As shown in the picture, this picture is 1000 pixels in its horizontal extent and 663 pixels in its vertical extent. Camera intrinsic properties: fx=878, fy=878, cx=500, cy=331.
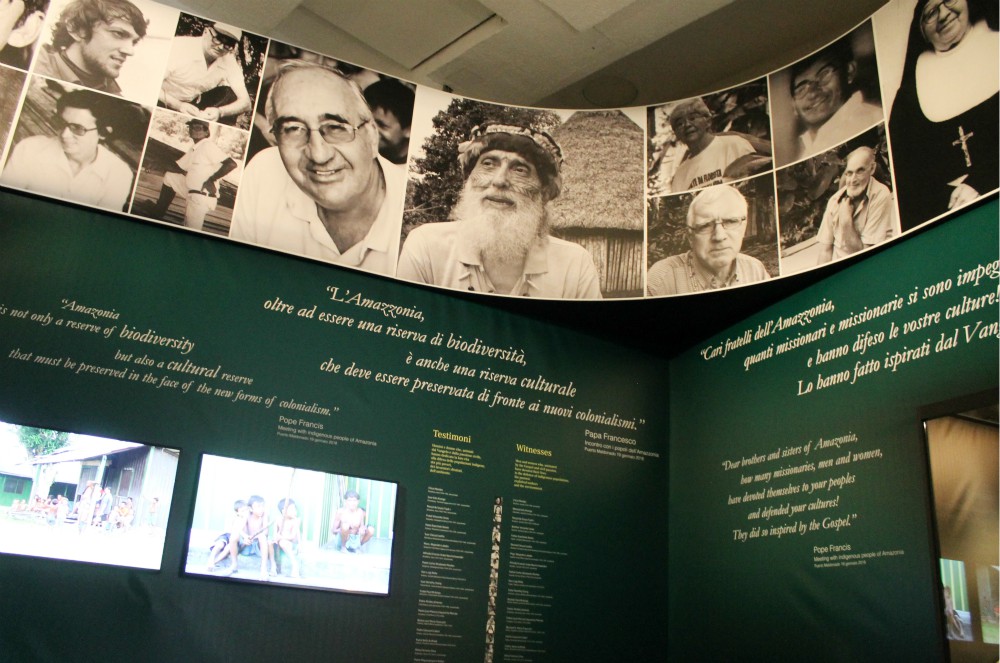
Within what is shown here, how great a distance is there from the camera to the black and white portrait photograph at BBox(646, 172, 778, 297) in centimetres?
450

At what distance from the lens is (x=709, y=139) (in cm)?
485

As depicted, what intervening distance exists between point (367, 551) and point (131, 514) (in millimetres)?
1061

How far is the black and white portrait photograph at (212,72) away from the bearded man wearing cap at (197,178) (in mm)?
116

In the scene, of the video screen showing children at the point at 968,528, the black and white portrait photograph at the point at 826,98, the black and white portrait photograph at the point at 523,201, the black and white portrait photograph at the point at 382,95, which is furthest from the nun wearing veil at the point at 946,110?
the black and white portrait photograph at the point at 382,95

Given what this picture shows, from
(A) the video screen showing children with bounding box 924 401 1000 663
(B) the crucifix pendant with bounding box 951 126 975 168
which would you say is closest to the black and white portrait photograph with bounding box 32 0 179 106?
(B) the crucifix pendant with bounding box 951 126 975 168

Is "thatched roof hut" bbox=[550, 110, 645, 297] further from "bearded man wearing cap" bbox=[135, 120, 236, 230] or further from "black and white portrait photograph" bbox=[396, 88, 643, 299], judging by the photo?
"bearded man wearing cap" bbox=[135, 120, 236, 230]

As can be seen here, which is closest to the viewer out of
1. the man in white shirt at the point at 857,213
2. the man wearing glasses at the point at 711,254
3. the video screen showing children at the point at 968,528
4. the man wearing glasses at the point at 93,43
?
the video screen showing children at the point at 968,528

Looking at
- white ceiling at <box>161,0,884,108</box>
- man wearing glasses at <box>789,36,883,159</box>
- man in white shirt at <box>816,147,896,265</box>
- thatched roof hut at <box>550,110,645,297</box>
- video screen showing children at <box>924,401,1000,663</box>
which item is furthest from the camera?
white ceiling at <box>161,0,884,108</box>

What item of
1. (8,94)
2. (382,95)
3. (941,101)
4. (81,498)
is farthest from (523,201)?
(81,498)

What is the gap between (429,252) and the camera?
4676 mm

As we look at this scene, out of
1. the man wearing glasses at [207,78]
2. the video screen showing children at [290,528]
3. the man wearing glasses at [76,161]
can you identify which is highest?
the man wearing glasses at [207,78]

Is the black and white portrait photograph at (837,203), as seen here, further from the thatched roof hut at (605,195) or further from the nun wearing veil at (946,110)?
the thatched roof hut at (605,195)

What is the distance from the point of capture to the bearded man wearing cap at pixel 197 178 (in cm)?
418

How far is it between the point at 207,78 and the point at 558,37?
2.00m
